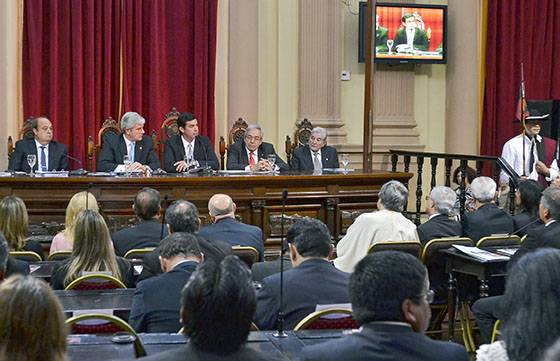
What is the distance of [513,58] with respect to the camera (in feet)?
37.1

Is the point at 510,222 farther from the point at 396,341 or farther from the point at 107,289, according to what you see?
the point at 396,341

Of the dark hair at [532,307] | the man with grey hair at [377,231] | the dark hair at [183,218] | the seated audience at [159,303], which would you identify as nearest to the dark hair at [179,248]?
the seated audience at [159,303]

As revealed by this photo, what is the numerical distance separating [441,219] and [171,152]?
3227mm

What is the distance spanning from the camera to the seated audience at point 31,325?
216cm

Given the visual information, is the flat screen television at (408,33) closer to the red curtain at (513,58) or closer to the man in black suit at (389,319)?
the red curtain at (513,58)

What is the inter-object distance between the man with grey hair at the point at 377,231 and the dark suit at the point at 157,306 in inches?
87.0

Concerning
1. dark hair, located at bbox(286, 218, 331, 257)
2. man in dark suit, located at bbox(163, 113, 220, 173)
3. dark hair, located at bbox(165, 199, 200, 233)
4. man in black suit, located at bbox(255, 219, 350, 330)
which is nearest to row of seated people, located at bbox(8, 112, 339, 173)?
man in dark suit, located at bbox(163, 113, 220, 173)

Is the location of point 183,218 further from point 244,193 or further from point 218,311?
point 244,193

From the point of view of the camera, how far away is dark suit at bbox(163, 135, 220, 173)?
29.2ft

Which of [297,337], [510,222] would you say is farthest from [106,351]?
[510,222]

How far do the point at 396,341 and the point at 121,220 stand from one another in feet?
18.3

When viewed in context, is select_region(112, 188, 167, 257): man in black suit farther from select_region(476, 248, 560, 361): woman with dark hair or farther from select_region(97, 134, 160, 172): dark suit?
select_region(476, 248, 560, 361): woman with dark hair

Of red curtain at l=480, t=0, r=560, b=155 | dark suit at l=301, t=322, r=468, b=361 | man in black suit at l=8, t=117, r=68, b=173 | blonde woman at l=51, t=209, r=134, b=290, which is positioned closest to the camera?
dark suit at l=301, t=322, r=468, b=361

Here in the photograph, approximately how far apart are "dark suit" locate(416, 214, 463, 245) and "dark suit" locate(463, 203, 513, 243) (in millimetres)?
252
